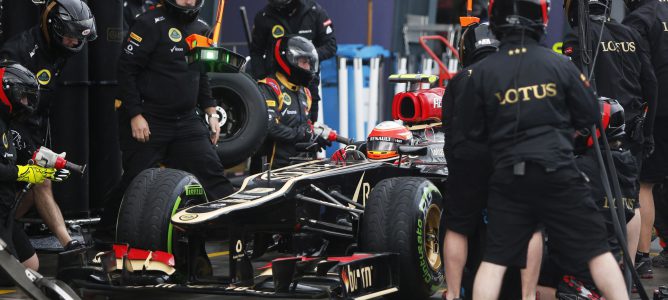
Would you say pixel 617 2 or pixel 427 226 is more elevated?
pixel 617 2

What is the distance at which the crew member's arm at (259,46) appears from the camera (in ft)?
38.7

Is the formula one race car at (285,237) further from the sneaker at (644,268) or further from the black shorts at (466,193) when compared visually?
the sneaker at (644,268)

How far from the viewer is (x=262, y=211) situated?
287 inches

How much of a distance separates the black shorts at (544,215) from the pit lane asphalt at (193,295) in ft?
6.45

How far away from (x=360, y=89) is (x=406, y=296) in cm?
666

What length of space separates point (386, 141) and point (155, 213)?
205 cm

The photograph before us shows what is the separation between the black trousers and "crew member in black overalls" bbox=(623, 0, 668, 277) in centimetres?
301

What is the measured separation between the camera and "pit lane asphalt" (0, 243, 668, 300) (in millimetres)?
7970

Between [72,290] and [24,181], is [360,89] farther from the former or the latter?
[72,290]

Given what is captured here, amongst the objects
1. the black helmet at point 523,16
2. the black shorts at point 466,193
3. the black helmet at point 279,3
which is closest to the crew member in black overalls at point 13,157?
the black shorts at point 466,193

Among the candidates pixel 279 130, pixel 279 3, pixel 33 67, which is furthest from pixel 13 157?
pixel 279 3

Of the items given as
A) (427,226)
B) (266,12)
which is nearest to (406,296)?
(427,226)

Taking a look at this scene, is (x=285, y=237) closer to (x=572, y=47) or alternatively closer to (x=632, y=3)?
(x=572, y=47)

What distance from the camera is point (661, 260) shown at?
9.47 m
